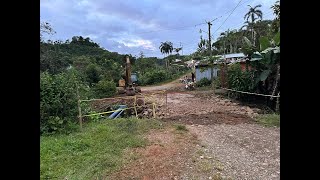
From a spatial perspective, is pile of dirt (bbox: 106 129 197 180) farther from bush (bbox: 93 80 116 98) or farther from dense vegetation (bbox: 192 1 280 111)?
bush (bbox: 93 80 116 98)

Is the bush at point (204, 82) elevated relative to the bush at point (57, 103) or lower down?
elevated

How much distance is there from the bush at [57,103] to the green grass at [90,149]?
43 centimetres

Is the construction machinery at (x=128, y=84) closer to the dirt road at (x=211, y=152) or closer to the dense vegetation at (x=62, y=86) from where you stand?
the dense vegetation at (x=62, y=86)

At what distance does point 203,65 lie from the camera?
20891 millimetres

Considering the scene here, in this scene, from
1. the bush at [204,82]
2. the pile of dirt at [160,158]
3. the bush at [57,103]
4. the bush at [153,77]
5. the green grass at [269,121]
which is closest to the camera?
the pile of dirt at [160,158]

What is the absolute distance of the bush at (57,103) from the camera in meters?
7.00

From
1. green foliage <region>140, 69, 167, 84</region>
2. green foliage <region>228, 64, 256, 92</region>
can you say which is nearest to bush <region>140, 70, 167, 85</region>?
green foliage <region>140, 69, 167, 84</region>

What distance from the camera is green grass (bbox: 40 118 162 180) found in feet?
14.4

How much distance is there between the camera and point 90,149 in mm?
5559

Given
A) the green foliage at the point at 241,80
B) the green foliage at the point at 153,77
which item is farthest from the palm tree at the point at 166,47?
the green foliage at the point at 241,80
